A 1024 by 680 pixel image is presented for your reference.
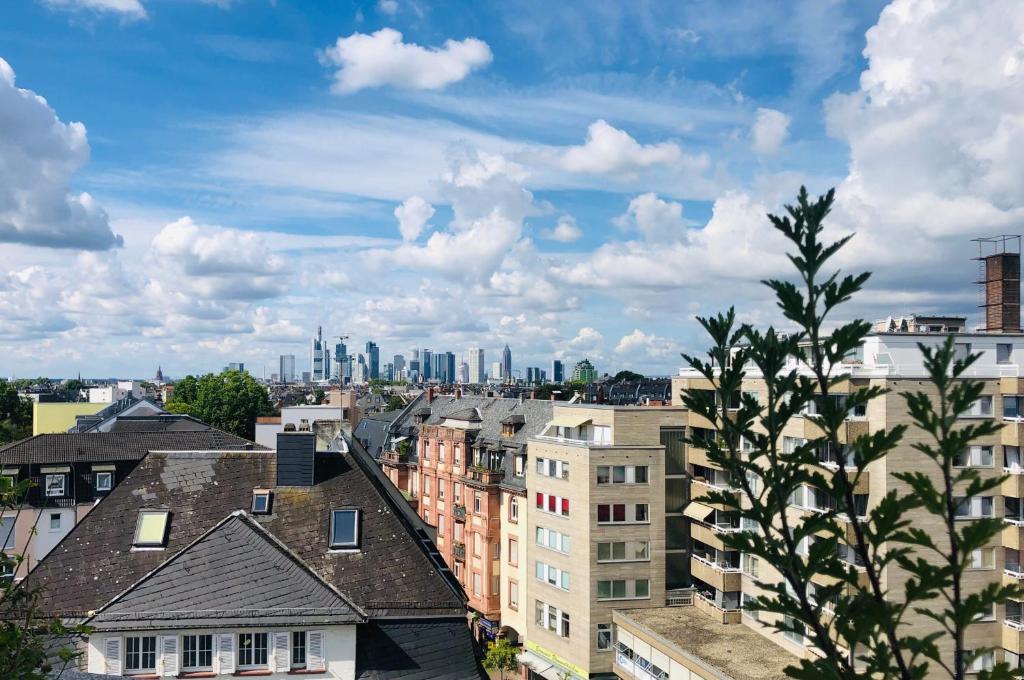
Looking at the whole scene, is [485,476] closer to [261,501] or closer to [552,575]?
[552,575]

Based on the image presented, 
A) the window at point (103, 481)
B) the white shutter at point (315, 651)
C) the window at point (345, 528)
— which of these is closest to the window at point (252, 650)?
the white shutter at point (315, 651)

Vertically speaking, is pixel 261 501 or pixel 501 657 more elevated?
pixel 261 501

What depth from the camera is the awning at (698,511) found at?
44.3 meters

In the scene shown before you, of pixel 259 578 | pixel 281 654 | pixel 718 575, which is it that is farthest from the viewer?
pixel 718 575

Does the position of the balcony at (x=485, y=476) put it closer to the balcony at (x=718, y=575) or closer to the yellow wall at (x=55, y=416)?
the balcony at (x=718, y=575)

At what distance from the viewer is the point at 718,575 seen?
42.6m

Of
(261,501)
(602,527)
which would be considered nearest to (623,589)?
(602,527)

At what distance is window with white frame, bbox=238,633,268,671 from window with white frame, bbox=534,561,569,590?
996 inches

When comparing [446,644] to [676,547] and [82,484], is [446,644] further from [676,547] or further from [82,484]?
[82,484]

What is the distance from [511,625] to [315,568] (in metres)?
32.2

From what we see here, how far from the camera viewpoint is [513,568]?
54.9 m

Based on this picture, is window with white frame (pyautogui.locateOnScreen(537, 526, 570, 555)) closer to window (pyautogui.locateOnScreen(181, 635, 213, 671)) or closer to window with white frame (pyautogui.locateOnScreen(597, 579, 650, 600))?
window with white frame (pyautogui.locateOnScreen(597, 579, 650, 600))

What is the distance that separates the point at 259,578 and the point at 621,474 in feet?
80.7

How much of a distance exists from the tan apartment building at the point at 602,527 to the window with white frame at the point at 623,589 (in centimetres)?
5
